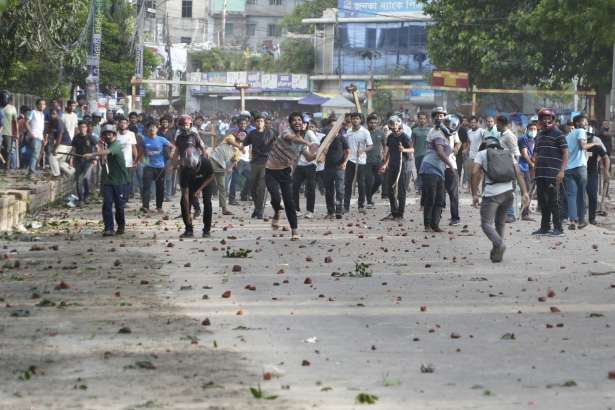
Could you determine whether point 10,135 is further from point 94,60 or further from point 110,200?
point 110,200

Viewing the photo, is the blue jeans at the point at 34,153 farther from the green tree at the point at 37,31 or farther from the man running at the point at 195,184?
the man running at the point at 195,184

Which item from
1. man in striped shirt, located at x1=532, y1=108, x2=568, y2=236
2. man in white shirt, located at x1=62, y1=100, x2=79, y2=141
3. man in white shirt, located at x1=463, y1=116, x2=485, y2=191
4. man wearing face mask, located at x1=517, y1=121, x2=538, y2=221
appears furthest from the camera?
man in white shirt, located at x1=62, y1=100, x2=79, y2=141

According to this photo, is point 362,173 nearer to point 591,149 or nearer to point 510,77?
point 591,149

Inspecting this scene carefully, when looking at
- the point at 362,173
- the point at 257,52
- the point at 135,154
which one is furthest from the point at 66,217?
the point at 257,52

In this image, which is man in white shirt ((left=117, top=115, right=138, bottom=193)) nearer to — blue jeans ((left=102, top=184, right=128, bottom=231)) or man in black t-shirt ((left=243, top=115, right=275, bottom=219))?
man in black t-shirt ((left=243, top=115, right=275, bottom=219))

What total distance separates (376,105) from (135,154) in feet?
199

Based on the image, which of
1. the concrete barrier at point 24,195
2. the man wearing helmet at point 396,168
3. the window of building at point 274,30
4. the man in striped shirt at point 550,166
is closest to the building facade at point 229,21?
the window of building at point 274,30

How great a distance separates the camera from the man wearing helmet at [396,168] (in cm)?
2241

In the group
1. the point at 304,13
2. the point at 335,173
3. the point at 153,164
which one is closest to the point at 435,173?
the point at 335,173

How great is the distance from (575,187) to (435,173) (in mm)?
2399

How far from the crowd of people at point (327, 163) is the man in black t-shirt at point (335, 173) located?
0.08 ft

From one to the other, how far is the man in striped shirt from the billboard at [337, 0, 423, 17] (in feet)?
237

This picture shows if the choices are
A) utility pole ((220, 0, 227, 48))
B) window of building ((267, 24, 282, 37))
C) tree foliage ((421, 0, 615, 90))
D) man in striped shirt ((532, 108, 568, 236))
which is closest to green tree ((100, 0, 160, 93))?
tree foliage ((421, 0, 615, 90))

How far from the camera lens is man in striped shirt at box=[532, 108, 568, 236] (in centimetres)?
1883
